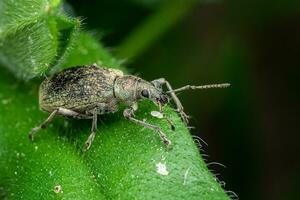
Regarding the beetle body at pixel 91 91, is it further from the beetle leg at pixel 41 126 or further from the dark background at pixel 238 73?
the dark background at pixel 238 73

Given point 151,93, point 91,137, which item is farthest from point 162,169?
point 151,93

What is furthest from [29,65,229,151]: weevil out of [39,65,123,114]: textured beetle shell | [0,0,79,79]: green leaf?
[0,0,79,79]: green leaf

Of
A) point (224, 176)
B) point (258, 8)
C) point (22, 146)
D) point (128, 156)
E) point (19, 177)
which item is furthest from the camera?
point (258, 8)

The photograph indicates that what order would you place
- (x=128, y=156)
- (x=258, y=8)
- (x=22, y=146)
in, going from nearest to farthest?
(x=128, y=156) < (x=22, y=146) < (x=258, y=8)

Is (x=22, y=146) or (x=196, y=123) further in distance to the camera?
(x=196, y=123)

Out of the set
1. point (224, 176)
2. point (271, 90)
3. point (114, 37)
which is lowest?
point (224, 176)

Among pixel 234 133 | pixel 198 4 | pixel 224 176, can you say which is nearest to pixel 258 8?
pixel 198 4

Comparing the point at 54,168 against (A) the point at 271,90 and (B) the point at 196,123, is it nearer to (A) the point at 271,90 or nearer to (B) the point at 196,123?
(B) the point at 196,123
